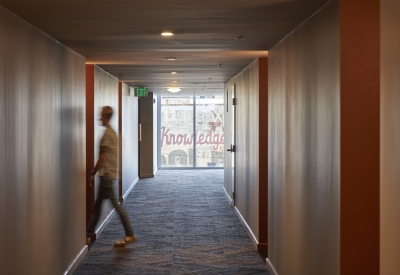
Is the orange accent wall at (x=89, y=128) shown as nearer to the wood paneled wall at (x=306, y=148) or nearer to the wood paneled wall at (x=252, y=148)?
the wood paneled wall at (x=252, y=148)

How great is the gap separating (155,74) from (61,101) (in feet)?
13.7

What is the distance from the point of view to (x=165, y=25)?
439cm

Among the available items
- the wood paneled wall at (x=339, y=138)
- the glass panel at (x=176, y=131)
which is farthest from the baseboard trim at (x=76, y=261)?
the glass panel at (x=176, y=131)

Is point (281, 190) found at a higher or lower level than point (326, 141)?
lower

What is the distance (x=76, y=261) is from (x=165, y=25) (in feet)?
10.3

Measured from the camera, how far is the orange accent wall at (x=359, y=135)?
3162mm

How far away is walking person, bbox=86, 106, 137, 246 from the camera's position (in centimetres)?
691

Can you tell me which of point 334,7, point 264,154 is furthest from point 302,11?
point 264,154

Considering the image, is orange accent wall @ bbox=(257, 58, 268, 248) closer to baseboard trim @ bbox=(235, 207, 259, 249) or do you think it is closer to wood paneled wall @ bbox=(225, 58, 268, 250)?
wood paneled wall @ bbox=(225, 58, 268, 250)

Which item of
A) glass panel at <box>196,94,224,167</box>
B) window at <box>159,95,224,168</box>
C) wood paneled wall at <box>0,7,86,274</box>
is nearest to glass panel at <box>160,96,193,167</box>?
window at <box>159,95,224,168</box>

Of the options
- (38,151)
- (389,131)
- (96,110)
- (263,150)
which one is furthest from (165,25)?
(96,110)

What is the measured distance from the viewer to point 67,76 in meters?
5.61

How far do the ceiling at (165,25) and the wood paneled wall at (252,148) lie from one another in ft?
1.52

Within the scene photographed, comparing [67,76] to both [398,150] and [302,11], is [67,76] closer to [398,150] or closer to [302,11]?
[302,11]
